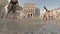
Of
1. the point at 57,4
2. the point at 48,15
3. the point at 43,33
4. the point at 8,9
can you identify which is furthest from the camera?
the point at 57,4

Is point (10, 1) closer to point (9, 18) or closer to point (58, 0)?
point (9, 18)

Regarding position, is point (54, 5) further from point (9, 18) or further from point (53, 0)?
point (9, 18)

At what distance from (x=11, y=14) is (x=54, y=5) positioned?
4351 mm

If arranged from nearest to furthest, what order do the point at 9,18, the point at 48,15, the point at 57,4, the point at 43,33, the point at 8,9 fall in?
the point at 43,33 → the point at 8,9 → the point at 9,18 → the point at 48,15 → the point at 57,4

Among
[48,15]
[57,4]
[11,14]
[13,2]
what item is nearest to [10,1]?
[13,2]

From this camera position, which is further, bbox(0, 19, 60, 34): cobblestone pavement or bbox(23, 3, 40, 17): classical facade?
bbox(23, 3, 40, 17): classical facade

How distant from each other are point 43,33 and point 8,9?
1.78 metres

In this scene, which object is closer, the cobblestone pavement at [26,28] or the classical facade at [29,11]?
the cobblestone pavement at [26,28]

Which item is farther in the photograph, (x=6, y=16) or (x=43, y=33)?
(x=6, y=16)

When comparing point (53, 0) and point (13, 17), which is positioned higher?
point (53, 0)

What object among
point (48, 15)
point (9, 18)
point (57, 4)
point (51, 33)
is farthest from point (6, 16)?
point (57, 4)

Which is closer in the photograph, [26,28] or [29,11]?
[26,28]

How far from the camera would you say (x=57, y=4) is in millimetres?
7414

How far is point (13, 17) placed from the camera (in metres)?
3.57
